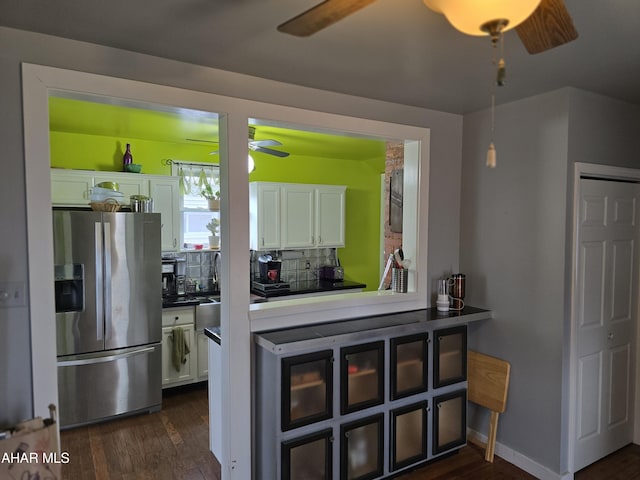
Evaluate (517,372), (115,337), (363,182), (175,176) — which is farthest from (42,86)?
(363,182)

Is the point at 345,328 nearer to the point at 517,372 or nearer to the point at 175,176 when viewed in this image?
the point at 517,372

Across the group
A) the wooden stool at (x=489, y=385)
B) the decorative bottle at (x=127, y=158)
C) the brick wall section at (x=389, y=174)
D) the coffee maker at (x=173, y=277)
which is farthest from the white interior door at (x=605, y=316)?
the decorative bottle at (x=127, y=158)

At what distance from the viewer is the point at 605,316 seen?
9.35 ft

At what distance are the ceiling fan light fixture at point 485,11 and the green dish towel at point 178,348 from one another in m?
3.56

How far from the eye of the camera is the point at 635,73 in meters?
2.28

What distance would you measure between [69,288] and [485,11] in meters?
3.37

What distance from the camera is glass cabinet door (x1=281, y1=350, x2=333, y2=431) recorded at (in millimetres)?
2240

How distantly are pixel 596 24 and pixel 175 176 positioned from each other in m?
3.72

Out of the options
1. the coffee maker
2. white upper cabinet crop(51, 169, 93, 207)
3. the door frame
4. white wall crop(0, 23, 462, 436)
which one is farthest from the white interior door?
white upper cabinet crop(51, 169, 93, 207)

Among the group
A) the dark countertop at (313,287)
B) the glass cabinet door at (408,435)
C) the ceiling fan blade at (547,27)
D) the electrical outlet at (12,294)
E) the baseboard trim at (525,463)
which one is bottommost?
the baseboard trim at (525,463)

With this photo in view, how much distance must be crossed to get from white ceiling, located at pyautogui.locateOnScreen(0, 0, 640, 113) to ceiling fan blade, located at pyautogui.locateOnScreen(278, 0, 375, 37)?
0.40 meters

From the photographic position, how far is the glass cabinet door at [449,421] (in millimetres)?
2799

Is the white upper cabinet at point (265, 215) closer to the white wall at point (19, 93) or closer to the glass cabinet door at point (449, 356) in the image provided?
the white wall at point (19, 93)

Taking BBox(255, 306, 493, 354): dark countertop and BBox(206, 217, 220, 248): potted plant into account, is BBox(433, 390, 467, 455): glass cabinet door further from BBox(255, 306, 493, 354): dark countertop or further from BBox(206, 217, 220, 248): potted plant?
BBox(206, 217, 220, 248): potted plant
